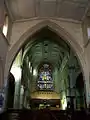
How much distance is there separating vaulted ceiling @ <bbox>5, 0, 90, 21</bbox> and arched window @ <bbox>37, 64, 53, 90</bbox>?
55.1 feet

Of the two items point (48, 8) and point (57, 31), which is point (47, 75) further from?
point (48, 8)

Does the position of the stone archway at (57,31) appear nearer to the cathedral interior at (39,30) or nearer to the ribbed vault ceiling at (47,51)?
the cathedral interior at (39,30)

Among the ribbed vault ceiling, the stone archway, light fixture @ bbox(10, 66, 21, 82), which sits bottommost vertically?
light fixture @ bbox(10, 66, 21, 82)

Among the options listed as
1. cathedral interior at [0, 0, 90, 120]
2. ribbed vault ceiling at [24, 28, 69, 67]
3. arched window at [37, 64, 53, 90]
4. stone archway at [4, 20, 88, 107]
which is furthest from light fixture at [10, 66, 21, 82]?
arched window at [37, 64, 53, 90]

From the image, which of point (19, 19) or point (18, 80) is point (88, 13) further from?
point (18, 80)

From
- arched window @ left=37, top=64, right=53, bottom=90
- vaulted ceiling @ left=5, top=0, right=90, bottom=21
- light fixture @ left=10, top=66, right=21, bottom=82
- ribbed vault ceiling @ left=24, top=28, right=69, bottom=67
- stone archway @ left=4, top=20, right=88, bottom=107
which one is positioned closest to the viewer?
vaulted ceiling @ left=5, top=0, right=90, bottom=21

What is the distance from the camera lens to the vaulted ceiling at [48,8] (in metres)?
9.09

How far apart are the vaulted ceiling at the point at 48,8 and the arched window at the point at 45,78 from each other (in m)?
16.8

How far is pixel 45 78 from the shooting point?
26656mm

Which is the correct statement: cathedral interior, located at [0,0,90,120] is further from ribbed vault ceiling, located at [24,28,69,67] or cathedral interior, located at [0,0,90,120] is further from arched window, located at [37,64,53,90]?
arched window, located at [37,64,53,90]

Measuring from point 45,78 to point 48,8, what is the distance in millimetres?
17902

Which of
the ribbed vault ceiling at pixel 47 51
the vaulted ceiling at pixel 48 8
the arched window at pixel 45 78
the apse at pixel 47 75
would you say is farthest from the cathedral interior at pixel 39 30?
the arched window at pixel 45 78

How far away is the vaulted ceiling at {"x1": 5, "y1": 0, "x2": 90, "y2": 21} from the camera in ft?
29.8

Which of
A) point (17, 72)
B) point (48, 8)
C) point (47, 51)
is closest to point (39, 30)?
point (48, 8)
